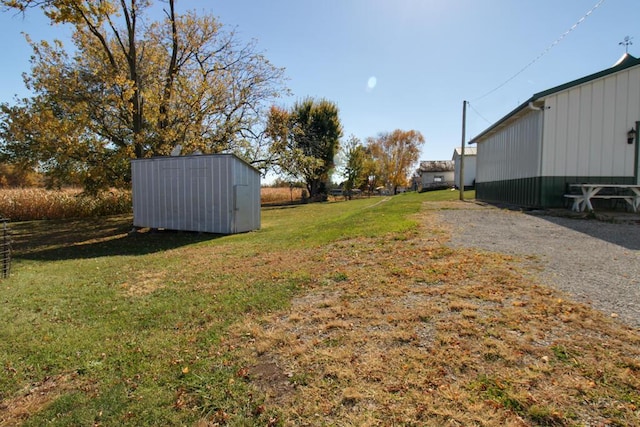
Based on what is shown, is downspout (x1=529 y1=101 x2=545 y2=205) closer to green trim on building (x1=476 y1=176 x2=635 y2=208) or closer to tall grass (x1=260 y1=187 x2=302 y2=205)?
green trim on building (x1=476 y1=176 x2=635 y2=208)

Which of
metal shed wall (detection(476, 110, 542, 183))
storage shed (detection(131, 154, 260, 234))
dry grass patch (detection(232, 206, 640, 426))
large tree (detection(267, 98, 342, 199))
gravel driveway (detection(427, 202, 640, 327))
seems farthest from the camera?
large tree (detection(267, 98, 342, 199))

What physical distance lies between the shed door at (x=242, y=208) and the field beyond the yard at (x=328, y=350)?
690 centimetres

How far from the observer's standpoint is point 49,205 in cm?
1973

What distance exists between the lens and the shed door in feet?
40.6

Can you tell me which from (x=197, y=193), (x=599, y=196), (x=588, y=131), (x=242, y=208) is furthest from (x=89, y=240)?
(x=588, y=131)

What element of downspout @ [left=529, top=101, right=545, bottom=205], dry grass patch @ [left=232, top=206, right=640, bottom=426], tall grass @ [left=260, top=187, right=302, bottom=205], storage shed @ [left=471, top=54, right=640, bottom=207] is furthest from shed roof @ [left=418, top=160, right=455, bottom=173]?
dry grass patch @ [left=232, top=206, right=640, bottom=426]

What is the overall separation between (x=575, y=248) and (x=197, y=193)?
11340mm

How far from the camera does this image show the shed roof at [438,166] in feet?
142

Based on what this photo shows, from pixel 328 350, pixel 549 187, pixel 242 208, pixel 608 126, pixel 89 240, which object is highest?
pixel 608 126

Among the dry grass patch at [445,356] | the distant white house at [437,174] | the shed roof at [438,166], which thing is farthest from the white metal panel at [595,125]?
the shed roof at [438,166]

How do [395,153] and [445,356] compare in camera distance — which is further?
[395,153]

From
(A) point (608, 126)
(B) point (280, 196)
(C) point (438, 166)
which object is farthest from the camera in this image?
(C) point (438, 166)

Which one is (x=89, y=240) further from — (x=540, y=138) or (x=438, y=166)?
(x=438, y=166)

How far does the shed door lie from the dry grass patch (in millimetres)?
8613
